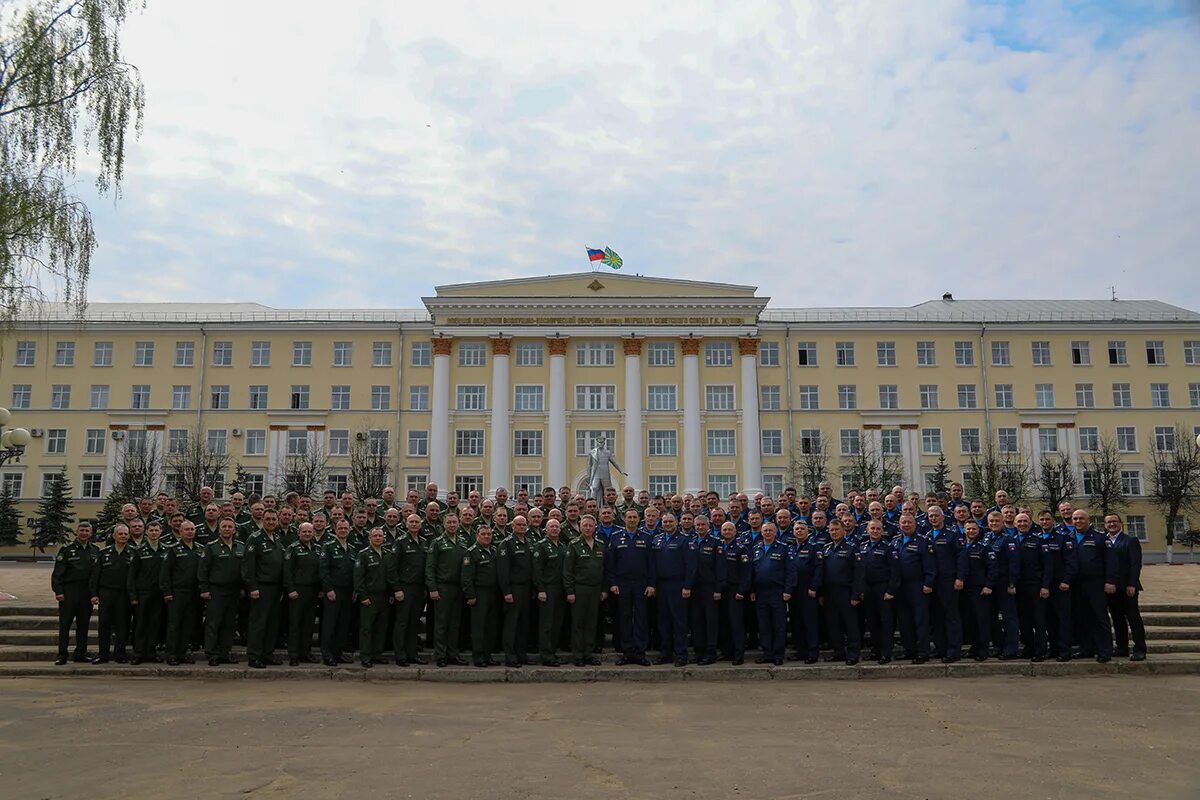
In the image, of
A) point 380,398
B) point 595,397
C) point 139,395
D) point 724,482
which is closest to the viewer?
point 724,482

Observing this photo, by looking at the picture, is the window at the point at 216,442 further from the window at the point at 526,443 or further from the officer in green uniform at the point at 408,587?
the officer in green uniform at the point at 408,587

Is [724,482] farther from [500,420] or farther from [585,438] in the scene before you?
[500,420]

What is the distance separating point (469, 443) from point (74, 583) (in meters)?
33.4

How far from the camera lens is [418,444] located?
45656 mm

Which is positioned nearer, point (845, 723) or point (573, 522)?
point (845, 723)

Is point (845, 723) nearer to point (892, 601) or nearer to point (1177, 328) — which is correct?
point (892, 601)

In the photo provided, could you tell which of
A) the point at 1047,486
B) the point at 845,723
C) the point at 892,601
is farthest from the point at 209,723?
the point at 1047,486

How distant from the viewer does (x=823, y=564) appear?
11.4m

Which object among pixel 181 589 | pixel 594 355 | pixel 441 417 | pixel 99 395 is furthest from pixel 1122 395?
pixel 99 395

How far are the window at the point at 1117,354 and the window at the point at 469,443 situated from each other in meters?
32.0

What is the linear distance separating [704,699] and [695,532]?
2.57 metres

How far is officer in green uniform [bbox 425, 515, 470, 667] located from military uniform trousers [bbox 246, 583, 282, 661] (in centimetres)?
192

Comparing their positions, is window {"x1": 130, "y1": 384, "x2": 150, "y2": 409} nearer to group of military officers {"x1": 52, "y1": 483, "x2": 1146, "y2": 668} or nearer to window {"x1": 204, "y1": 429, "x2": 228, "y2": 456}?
window {"x1": 204, "y1": 429, "x2": 228, "y2": 456}

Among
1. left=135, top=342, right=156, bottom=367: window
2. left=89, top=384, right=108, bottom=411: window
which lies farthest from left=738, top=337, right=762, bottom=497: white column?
left=89, top=384, right=108, bottom=411: window
